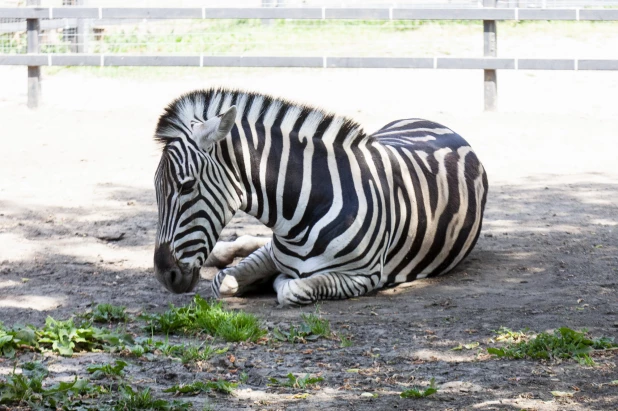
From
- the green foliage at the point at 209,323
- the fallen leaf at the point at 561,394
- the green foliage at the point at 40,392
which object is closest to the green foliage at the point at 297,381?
the green foliage at the point at 209,323

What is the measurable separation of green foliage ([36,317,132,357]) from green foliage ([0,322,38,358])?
52 mm

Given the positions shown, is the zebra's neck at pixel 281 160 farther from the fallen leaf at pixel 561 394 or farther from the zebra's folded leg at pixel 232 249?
the fallen leaf at pixel 561 394

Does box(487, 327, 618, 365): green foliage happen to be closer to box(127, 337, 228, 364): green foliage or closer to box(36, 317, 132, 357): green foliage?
box(127, 337, 228, 364): green foliage

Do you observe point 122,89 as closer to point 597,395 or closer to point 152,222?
point 152,222

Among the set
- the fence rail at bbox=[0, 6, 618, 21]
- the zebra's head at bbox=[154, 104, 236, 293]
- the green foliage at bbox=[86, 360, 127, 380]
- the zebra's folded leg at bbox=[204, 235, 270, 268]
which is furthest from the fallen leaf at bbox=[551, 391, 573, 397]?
the fence rail at bbox=[0, 6, 618, 21]

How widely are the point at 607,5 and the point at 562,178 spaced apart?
5.96 m

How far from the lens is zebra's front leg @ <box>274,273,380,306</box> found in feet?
18.6

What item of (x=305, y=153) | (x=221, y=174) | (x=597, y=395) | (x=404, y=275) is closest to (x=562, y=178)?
(x=404, y=275)

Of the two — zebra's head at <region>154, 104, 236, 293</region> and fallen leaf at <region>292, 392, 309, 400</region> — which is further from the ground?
zebra's head at <region>154, 104, 236, 293</region>

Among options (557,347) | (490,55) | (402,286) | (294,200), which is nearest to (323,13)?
(490,55)

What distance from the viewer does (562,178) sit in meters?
9.41

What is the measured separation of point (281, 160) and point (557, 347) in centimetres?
214

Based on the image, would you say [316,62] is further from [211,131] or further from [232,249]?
[211,131]

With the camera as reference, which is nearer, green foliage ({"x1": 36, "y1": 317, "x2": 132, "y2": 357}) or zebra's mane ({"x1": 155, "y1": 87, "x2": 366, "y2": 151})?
green foliage ({"x1": 36, "y1": 317, "x2": 132, "y2": 357})
